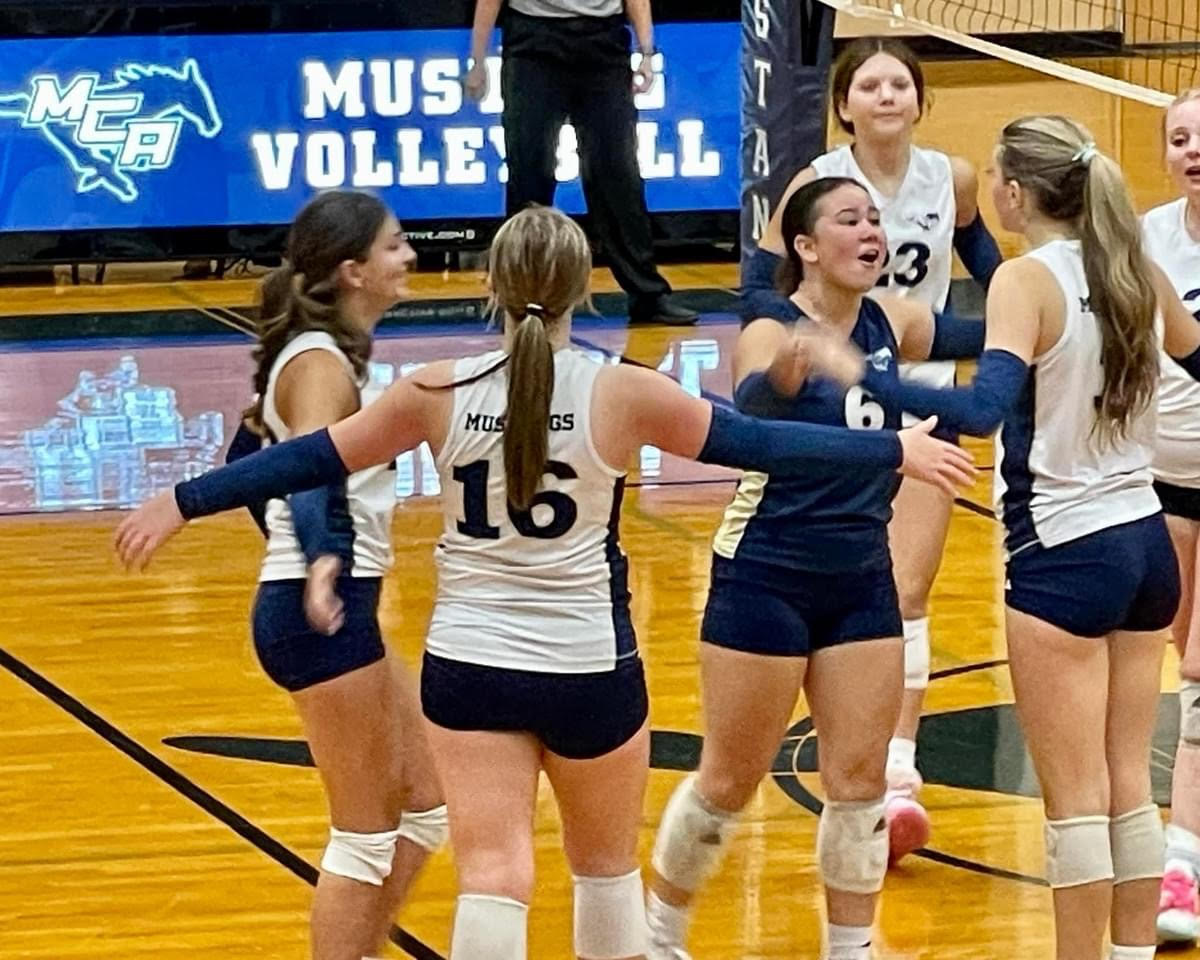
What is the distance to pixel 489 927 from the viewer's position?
4086mm

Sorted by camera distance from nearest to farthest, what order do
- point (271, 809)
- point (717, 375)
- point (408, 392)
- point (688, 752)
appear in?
point (408, 392), point (271, 809), point (688, 752), point (717, 375)

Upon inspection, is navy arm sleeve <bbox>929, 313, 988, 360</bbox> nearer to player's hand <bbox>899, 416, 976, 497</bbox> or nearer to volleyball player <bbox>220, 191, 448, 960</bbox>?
player's hand <bbox>899, 416, 976, 497</bbox>

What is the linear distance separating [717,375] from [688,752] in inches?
174

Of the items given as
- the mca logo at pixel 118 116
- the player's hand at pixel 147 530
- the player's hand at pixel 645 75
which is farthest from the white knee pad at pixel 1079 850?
the mca logo at pixel 118 116

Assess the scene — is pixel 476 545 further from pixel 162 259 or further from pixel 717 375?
pixel 162 259

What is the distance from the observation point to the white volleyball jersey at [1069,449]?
14.8ft

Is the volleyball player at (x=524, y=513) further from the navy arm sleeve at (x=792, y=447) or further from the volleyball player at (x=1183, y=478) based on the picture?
the volleyball player at (x=1183, y=478)

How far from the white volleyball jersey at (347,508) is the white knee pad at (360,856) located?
1.56 ft

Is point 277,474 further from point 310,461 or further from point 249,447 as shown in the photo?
point 249,447

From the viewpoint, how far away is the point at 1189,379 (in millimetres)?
5426

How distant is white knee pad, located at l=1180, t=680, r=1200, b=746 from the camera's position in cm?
538

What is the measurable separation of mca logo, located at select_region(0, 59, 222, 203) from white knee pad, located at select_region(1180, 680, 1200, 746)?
845 centimetres

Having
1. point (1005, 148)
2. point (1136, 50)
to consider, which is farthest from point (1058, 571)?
point (1136, 50)

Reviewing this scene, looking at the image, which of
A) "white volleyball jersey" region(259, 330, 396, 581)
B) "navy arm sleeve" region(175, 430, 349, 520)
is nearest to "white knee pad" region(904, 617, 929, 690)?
"white volleyball jersey" region(259, 330, 396, 581)
